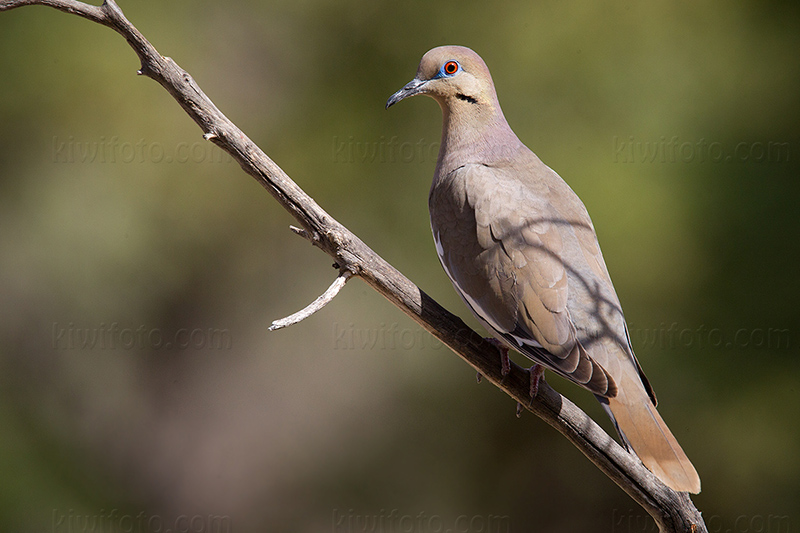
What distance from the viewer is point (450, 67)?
2.15m

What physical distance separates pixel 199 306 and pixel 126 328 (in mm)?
486

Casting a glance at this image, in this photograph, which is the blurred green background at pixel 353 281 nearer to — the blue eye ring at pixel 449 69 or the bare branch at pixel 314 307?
the blue eye ring at pixel 449 69

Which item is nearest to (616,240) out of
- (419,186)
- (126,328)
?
(419,186)

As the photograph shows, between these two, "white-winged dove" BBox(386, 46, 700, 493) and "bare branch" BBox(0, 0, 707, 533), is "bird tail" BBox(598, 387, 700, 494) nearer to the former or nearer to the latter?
"white-winged dove" BBox(386, 46, 700, 493)

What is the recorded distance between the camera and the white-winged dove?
1642 mm

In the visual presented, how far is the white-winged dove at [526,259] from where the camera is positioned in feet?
5.39

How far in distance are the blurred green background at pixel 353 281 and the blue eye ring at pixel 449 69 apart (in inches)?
74.7

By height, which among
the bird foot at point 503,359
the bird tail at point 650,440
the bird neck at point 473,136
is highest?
the bird neck at point 473,136

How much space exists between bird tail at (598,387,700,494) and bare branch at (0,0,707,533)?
19 centimetres

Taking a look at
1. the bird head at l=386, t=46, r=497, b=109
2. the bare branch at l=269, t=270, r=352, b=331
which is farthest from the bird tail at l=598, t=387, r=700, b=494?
the bird head at l=386, t=46, r=497, b=109

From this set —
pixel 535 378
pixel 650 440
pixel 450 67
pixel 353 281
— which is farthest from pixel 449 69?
pixel 353 281

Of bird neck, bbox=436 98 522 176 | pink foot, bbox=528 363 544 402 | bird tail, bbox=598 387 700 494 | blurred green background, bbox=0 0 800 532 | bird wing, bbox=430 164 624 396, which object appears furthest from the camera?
blurred green background, bbox=0 0 800 532

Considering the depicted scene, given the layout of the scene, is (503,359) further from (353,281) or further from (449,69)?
(353,281)

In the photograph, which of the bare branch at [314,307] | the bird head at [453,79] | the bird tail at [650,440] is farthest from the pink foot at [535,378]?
the bird head at [453,79]
